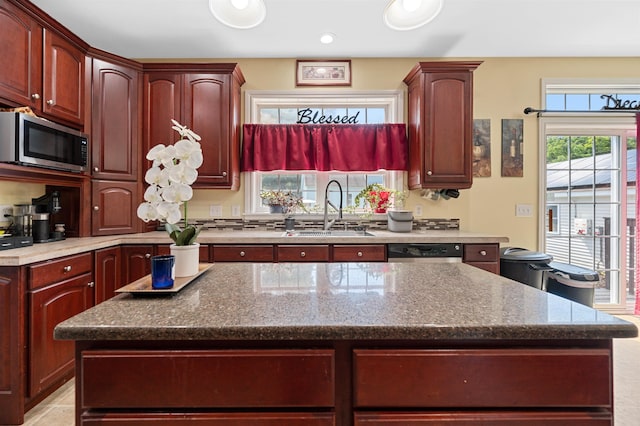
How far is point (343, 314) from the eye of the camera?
2.64 ft

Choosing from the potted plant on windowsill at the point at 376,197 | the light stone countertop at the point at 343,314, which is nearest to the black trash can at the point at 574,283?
the potted plant on windowsill at the point at 376,197

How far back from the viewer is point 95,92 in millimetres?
2562

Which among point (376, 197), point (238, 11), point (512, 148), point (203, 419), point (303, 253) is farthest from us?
point (512, 148)

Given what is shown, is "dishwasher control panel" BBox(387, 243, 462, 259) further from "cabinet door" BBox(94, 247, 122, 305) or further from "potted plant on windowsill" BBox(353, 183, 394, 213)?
"cabinet door" BBox(94, 247, 122, 305)

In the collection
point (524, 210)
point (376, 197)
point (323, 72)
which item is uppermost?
point (323, 72)

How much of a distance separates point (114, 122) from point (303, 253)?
1975 millimetres

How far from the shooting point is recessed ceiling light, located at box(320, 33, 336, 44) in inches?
111

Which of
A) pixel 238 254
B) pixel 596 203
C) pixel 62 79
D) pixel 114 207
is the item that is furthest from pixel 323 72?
pixel 596 203

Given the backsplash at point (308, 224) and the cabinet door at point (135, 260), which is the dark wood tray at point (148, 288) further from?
the backsplash at point (308, 224)

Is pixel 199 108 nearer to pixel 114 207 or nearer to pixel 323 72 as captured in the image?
pixel 114 207

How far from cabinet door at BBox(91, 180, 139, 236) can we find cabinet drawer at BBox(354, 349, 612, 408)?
2658mm

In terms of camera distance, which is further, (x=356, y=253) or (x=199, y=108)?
(x=199, y=108)

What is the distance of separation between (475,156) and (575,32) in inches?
52.3

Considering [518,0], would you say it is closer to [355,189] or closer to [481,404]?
[355,189]
